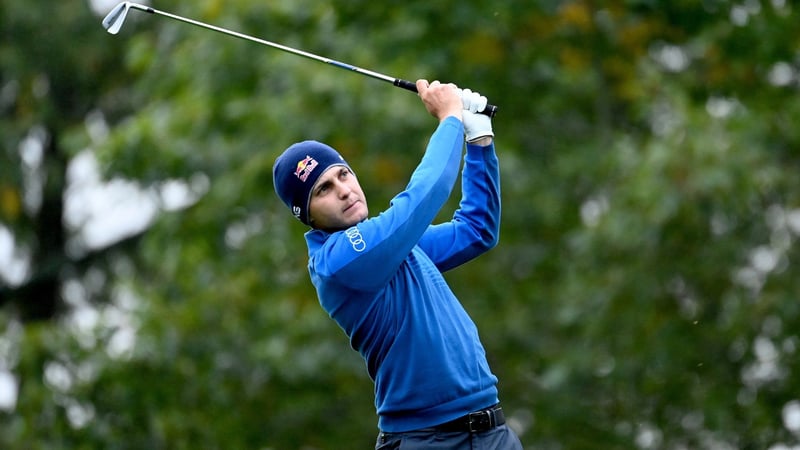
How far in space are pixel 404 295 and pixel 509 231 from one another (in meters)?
7.28

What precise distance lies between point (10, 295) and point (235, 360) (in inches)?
251

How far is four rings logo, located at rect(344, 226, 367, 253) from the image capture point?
168 inches

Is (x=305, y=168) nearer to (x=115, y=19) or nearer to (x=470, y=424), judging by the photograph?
(x=470, y=424)

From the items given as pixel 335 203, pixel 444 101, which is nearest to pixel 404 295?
pixel 335 203

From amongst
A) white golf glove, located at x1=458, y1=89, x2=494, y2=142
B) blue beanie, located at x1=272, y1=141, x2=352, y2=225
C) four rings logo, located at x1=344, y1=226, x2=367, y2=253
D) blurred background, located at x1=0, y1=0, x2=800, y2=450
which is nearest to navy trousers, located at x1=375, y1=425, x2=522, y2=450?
four rings logo, located at x1=344, y1=226, x2=367, y2=253

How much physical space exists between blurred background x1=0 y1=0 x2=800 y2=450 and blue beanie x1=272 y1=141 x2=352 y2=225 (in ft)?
15.2

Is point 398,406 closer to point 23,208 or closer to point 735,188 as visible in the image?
point 735,188

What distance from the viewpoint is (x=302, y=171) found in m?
4.47

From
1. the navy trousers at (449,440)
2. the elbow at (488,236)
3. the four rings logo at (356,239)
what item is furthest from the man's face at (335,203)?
the navy trousers at (449,440)

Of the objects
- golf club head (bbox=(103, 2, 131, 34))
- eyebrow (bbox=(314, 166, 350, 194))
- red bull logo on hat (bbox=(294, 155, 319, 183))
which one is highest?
golf club head (bbox=(103, 2, 131, 34))

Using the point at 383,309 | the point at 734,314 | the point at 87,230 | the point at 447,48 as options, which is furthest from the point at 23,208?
the point at 383,309

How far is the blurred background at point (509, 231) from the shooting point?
32.3 ft

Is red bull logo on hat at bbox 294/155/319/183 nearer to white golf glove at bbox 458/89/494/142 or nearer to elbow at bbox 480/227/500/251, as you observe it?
white golf glove at bbox 458/89/494/142

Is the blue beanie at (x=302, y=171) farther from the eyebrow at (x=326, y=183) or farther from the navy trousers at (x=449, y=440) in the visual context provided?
the navy trousers at (x=449, y=440)
